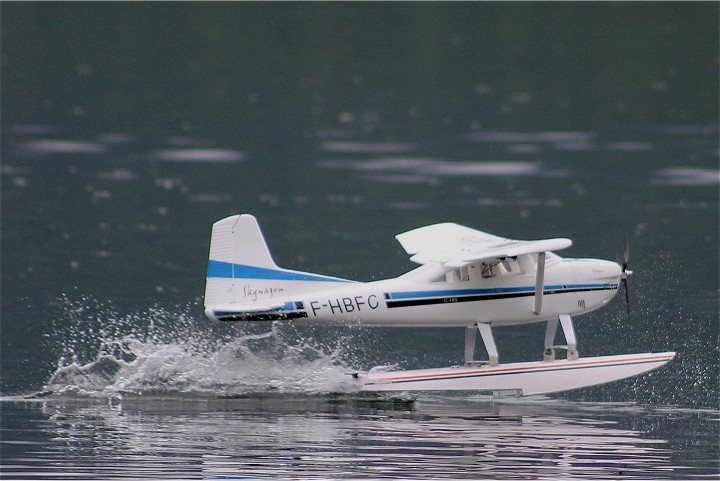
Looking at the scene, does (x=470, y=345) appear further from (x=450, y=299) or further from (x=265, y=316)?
(x=265, y=316)

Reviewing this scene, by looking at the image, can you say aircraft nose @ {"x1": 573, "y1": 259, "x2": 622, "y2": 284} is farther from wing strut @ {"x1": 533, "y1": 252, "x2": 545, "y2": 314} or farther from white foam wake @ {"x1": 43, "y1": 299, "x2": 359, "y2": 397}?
white foam wake @ {"x1": 43, "y1": 299, "x2": 359, "y2": 397}

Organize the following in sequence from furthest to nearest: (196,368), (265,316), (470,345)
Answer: (470,345) < (196,368) < (265,316)

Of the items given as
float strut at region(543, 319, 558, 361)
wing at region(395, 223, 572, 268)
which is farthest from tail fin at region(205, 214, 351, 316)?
float strut at region(543, 319, 558, 361)

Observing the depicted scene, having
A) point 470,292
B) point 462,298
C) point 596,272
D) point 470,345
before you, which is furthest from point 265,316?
point 596,272

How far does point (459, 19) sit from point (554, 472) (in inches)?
2405

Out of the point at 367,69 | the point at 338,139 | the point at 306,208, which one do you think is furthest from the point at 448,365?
the point at 367,69

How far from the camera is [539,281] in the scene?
16516 millimetres

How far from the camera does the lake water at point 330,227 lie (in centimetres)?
1428

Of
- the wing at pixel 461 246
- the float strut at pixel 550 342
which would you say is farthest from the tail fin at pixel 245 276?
the float strut at pixel 550 342

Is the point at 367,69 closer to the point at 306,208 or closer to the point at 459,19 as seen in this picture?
the point at 459,19

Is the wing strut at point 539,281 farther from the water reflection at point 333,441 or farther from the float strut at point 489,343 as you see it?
the water reflection at point 333,441

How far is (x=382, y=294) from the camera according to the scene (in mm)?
16578

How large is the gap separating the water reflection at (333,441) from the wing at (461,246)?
1843 millimetres

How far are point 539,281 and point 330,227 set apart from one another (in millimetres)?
10873
